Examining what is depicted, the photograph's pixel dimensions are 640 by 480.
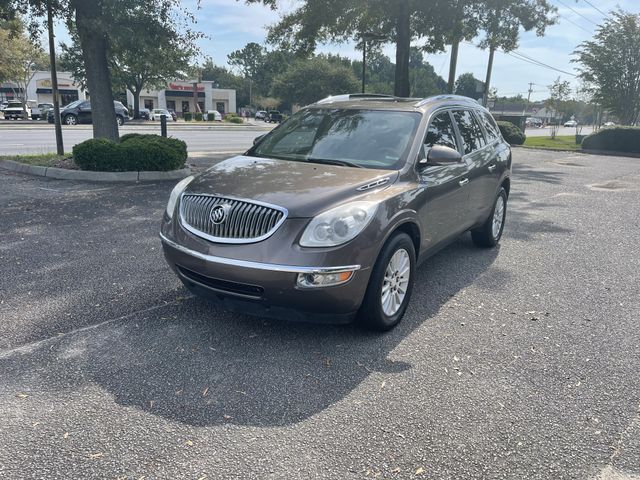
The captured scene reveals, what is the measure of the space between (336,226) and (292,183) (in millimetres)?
625

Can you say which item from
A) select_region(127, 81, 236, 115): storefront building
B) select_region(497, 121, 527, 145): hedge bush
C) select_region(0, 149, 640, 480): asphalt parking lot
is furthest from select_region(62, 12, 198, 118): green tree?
select_region(127, 81, 236, 115): storefront building

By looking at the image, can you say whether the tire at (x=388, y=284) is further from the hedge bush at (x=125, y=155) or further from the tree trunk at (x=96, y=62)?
the tree trunk at (x=96, y=62)

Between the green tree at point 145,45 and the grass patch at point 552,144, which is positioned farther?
the grass patch at point 552,144

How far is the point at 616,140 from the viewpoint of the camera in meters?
25.2

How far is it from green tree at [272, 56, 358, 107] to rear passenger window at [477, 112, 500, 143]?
73.1 m

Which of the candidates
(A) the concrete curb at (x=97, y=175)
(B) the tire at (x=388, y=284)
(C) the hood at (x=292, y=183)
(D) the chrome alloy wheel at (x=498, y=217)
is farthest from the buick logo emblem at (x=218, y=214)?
(A) the concrete curb at (x=97, y=175)

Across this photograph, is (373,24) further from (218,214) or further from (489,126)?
(218,214)

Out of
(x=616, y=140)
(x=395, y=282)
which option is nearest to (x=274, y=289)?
(x=395, y=282)

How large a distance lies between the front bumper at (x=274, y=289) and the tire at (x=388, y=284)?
111 millimetres

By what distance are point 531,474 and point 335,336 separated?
5.68ft

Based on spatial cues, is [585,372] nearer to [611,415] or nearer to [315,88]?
[611,415]

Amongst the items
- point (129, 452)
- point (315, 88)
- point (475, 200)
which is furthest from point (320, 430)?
point (315, 88)

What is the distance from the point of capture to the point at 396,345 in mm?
3898

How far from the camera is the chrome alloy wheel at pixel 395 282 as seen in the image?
397cm
